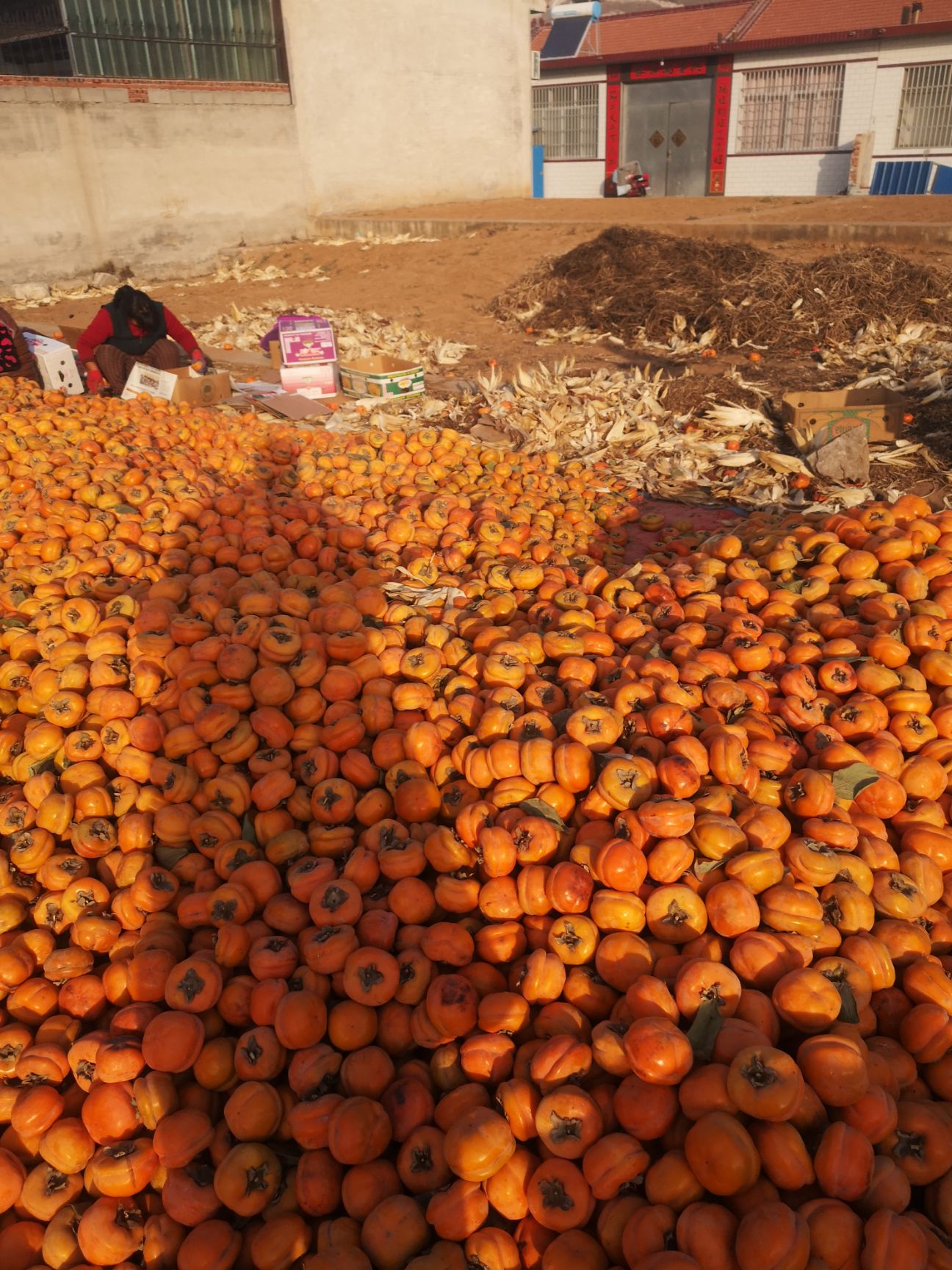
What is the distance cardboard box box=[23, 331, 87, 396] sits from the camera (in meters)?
10.2

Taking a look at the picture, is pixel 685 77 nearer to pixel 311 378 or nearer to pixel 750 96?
pixel 750 96

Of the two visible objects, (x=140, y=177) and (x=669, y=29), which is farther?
(x=669, y=29)

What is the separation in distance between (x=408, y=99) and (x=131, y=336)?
806 inches

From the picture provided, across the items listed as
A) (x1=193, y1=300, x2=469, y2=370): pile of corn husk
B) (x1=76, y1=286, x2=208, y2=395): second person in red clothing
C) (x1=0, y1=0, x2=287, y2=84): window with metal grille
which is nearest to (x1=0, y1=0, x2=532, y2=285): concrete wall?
(x1=0, y1=0, x2=287, y2=84): window with metal grille

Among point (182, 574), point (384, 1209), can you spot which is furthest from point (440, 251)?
point (384, 1209)

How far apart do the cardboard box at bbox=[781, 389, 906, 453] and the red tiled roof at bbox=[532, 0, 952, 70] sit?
2436cm

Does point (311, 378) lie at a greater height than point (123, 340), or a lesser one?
lesser

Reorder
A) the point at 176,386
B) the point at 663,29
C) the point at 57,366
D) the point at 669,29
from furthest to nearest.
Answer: the point at 663,29, the point at 669,29, the point at 57,366, the point at 176,386

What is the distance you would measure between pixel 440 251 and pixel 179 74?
866 cm

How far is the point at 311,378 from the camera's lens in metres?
11.1

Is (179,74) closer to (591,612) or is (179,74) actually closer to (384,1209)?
(591,612)

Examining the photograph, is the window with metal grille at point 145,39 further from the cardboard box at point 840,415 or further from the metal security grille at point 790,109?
the cardboard box at point 840,415

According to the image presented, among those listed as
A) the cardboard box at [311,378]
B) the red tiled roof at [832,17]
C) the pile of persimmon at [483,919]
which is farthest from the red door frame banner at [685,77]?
the pile of persimmon at [483,919]

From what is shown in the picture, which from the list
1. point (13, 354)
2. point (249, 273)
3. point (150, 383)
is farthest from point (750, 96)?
point (13, 354)
